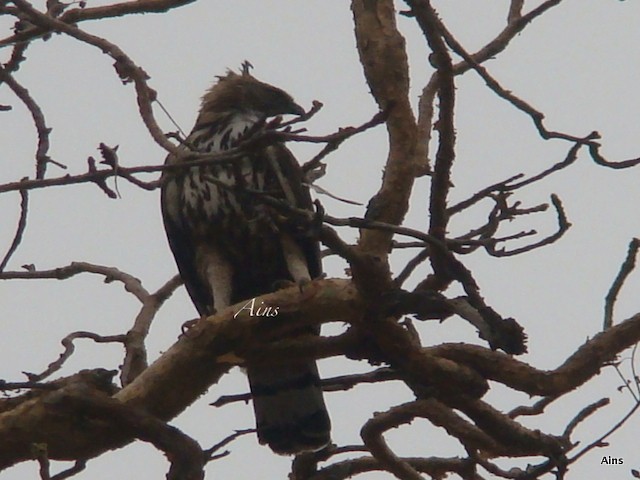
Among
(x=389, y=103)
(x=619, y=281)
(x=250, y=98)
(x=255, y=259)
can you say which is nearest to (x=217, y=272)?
(x=255, y=259)

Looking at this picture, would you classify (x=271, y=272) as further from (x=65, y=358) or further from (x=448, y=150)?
(x=448, y=150)

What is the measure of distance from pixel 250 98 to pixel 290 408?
1811 millimetres

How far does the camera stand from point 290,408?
17.3ft

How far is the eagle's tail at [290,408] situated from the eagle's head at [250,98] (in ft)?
4.97

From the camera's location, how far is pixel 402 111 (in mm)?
3820

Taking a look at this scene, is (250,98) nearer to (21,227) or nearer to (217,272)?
(217,272)

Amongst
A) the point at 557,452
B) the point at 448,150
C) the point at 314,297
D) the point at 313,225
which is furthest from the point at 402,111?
the point at 557,452

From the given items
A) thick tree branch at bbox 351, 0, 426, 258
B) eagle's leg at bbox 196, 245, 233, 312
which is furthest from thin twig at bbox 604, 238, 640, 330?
eagle's leg at bbox 196, 245, 233, 312

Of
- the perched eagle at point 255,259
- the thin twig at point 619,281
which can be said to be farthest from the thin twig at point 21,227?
the thin twig at point 619,281

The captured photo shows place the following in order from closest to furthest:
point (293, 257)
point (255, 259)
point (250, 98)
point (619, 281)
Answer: point (619, 281) < point (293, 257) < point (255, 259) < point (250, 98)

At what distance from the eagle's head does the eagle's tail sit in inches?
59.6

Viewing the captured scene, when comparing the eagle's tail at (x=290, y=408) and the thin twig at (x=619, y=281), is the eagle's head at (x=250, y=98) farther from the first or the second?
the thin twig at (x=619, y=281)

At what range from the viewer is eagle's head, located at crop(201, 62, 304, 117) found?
5.99 m

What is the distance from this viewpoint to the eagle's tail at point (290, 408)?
518 cm
